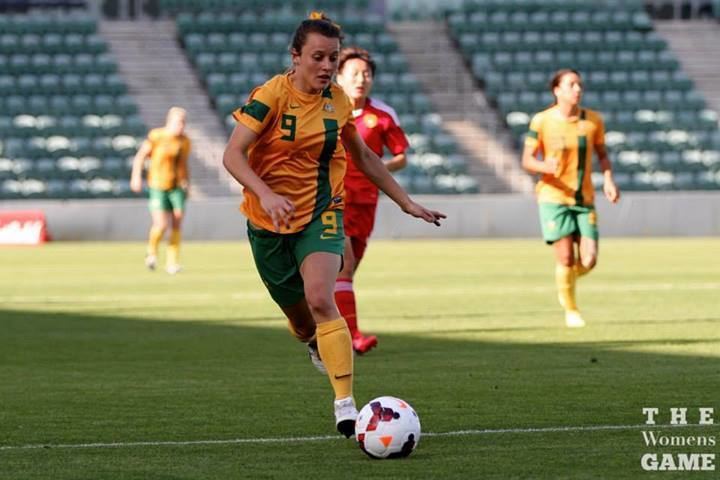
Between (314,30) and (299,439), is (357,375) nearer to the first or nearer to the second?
(299,439)

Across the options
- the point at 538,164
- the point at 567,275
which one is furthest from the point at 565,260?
the point at 538,164

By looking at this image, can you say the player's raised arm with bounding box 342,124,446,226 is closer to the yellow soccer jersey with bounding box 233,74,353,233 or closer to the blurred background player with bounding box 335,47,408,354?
the yellow soccer jersey with bounding box 233,74,353,233

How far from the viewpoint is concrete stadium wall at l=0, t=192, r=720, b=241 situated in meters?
32.8

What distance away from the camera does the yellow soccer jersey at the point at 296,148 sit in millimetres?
8016

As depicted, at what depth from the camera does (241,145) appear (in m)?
7.81

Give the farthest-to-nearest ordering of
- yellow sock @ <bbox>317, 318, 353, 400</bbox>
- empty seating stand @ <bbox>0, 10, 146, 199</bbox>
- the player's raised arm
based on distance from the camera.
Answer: empty seating stand @ <bbox>0, 10, 146, 199</bbox>
the player's raised arm
yellow sock @ <bbox>317, 318, 353, 400</bbox>

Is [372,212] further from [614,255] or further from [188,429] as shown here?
Answer: [614,255]

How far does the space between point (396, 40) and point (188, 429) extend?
1357 inches

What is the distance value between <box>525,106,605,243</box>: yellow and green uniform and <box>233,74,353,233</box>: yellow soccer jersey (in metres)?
6.51

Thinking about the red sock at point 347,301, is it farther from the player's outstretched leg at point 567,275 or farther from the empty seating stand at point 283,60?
the empty seating stand at point 283,60

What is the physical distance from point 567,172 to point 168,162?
1095cm

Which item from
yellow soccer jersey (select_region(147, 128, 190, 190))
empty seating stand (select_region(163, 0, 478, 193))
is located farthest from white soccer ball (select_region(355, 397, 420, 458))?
empty seating stand (select_region(163, 0, 478, 193))

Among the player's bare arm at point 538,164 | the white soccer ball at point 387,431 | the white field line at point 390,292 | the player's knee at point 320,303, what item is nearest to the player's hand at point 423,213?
the player's knee at point 320,303

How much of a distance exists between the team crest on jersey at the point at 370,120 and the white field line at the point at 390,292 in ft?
19.7
